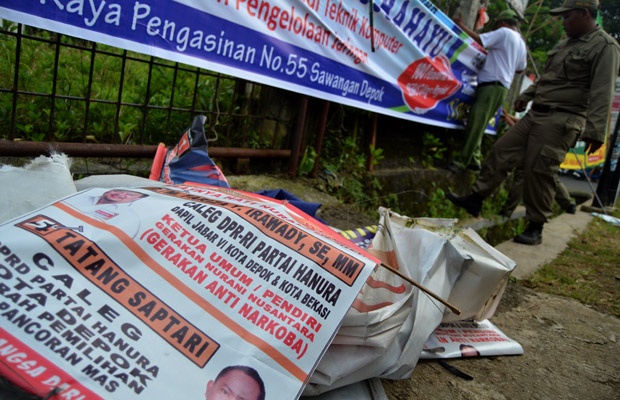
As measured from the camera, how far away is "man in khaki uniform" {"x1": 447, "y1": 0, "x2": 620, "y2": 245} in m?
3.35

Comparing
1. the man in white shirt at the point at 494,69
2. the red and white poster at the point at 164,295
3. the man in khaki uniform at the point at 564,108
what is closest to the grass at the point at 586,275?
the man in khaki uniform at the point at 564,108

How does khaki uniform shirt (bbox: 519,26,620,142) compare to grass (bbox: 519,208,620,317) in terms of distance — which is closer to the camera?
grass (bbox: 519,208,620,317)

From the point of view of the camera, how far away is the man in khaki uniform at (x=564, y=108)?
3.35 m

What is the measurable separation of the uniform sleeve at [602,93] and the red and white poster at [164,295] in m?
2.86

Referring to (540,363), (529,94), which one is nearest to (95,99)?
(540,363)

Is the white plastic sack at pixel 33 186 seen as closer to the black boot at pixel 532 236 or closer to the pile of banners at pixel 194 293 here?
the pile of banners at pixel 194 293

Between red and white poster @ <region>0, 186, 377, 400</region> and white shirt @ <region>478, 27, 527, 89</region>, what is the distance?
13.2ft

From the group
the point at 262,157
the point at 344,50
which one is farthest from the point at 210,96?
the point at 344,50

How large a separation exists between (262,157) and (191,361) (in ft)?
7.41

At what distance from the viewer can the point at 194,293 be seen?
1070 millimetres

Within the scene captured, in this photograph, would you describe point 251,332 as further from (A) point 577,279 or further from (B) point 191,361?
(A) point 577,279

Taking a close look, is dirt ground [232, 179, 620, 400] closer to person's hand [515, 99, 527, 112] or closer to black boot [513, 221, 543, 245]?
black boot [513, 221, 543, 245]

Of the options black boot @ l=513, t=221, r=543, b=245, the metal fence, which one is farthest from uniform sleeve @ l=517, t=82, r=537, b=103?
the metal fence

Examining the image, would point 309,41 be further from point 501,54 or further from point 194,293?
point 501,54
